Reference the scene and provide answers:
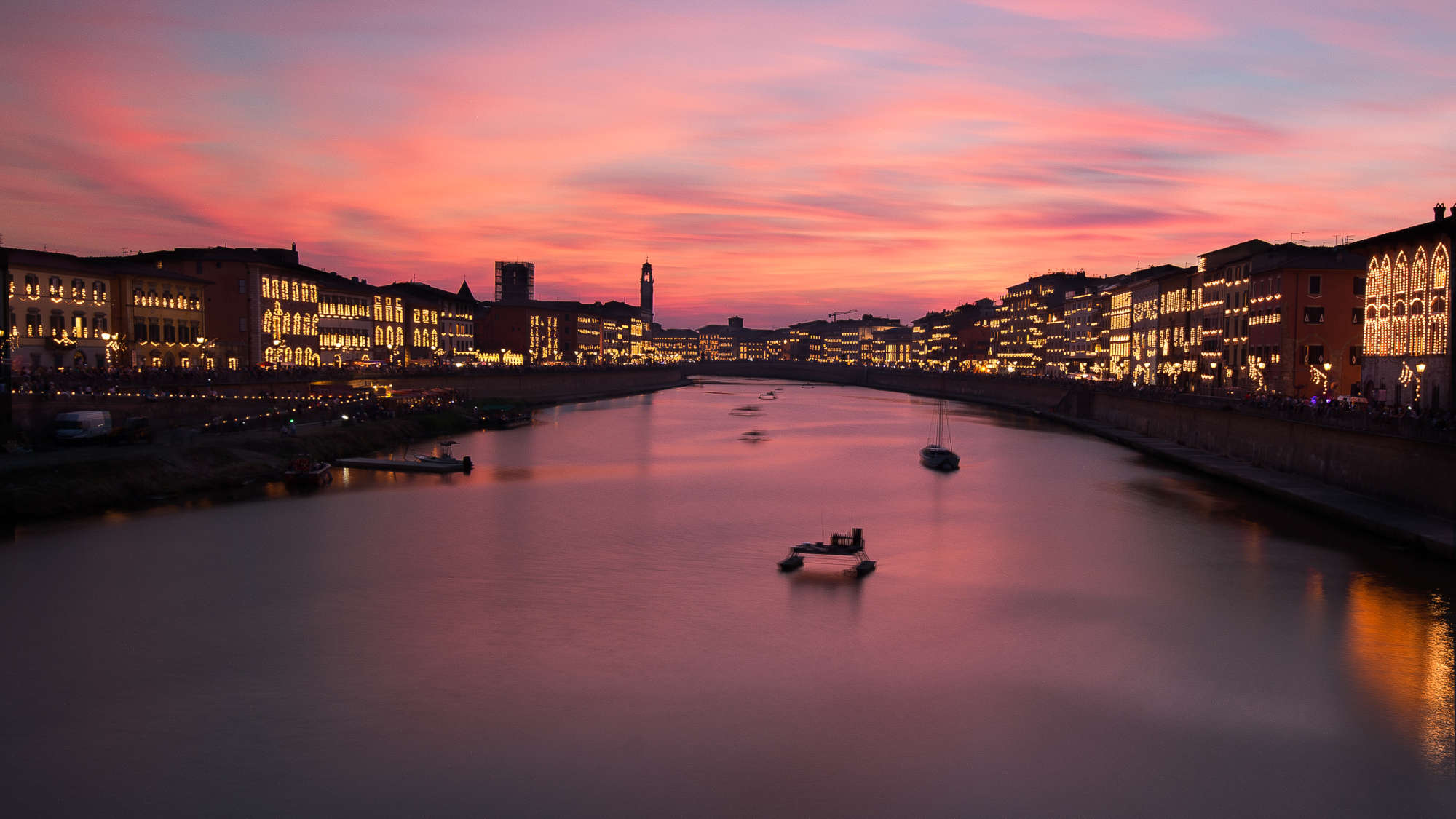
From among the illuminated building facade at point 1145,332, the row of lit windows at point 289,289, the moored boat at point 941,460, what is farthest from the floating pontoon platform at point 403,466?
the illuminated building facade at point 1145,332

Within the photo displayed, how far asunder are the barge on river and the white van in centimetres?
3610

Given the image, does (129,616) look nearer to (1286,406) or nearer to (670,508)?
(670,508)

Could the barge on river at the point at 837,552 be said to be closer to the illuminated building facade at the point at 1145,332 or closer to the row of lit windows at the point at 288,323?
the row of lit windows at the point at 288,323

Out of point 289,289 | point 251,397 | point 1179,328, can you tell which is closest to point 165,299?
point 289,289

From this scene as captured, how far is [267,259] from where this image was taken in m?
105

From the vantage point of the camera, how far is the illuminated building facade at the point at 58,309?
7119 centimetres

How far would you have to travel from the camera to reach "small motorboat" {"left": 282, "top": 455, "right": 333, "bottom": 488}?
178 feet

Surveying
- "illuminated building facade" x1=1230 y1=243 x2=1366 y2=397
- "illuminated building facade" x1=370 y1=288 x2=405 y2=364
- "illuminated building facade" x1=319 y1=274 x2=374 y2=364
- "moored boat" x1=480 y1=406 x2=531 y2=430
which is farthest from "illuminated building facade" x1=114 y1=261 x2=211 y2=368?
"illuminated building facade" x1=1230 y1=243 x2=1366 y2=397

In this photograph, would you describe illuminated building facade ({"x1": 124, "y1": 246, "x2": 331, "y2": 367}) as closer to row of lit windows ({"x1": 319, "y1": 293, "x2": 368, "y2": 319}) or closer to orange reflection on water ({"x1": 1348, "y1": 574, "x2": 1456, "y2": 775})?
row of lit windows ({"x1": 319, "y1": 293, "x2": 368, "y2": 319})

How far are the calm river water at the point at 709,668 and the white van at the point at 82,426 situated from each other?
9886 mm

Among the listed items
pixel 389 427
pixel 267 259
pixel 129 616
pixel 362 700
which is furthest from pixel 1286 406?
pixel 267 259

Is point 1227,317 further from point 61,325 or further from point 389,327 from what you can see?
point 389,327

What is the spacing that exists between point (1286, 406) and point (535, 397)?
9748 cm

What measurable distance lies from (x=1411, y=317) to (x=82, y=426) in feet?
230
